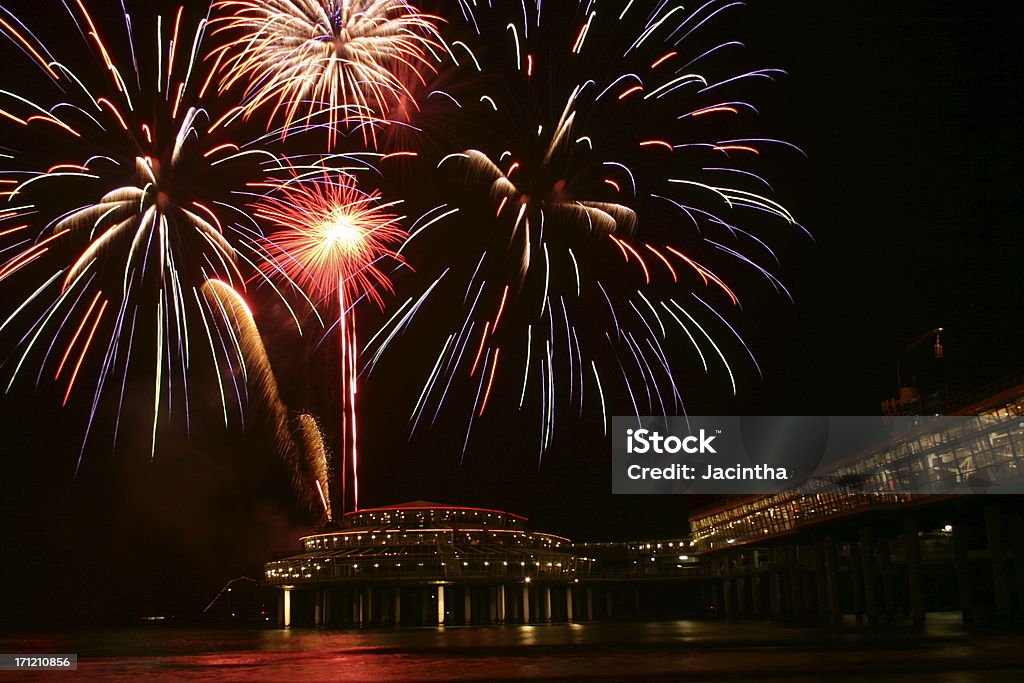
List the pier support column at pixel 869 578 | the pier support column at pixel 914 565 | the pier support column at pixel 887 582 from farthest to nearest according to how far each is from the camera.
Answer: the pier support column at pixel 887 582
the pier support column at pixel 869 578
the pier support column at pixel 914 565

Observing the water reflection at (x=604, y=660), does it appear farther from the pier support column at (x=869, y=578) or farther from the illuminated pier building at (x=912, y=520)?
the pier support column at (x=869, y=578)

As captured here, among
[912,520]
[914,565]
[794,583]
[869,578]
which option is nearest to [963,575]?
[914,565]

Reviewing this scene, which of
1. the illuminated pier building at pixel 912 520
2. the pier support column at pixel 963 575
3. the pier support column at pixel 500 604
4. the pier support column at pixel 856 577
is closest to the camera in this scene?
the illuminated pier building at pixel 912 520

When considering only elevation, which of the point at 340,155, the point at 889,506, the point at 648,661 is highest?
the point at 340,155

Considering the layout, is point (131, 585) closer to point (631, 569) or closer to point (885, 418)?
point (631, 569)

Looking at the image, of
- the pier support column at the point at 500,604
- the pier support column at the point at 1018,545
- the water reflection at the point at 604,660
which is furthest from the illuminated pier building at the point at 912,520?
the pier support column at the point at 500,604

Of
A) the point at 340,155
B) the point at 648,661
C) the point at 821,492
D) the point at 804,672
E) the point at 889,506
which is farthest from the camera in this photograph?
the point at 821,492

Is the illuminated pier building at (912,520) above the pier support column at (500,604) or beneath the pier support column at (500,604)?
above

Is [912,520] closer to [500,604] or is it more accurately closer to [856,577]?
→ [856,577]

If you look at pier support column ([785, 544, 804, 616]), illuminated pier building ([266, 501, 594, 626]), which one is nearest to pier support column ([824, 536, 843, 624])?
pier support column ([785, 544, 804, 616])

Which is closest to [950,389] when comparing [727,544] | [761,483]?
[761,483]

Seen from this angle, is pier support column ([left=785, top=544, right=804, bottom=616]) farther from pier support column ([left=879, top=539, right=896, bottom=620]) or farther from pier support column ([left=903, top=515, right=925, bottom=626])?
pier support column ([left=903, top=515, right=925, bottom=626])
